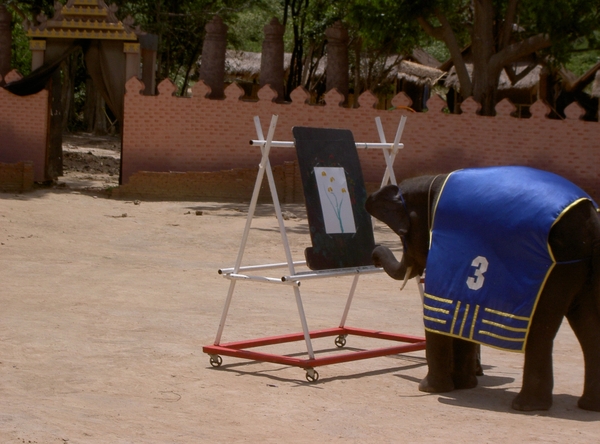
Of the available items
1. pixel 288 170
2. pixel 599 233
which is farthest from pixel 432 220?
pixel 288 170

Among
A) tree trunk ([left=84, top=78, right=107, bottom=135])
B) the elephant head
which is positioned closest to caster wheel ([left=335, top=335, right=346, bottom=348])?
the elephant head

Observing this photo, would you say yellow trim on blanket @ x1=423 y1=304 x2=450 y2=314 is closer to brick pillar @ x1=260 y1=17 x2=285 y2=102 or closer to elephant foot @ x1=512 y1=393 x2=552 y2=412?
elephant foot @ x1=512 y1=393 x2=552 y2=412

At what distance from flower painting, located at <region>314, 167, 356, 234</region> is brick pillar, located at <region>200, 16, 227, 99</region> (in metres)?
11.9

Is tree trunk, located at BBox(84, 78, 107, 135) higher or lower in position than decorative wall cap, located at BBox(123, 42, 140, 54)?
lower

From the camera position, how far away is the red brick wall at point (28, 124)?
17.3 metres

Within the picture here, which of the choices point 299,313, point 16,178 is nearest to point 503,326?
point 299,313

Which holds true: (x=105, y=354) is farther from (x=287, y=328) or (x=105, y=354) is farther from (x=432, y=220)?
(x=432, y=220)

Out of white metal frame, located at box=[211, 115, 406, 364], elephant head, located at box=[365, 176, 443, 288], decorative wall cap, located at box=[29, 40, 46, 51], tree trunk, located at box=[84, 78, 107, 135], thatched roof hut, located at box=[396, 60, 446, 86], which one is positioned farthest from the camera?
tree trunk, located at box=[84, 78, 107, 135]

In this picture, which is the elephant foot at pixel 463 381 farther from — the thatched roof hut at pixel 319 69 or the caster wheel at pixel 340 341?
the thatched roof hut at pixel 319 69

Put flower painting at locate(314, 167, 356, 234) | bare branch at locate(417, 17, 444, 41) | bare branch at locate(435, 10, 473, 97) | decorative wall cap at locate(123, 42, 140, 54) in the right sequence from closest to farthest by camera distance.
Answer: flower painting at locate(314, 167, 356, 234), decorative wall cap at locate(123, 42, 140, 54), bare branch at locate(417, 17, 444, 41), bare branch at locate(435, 10, 473, 97)

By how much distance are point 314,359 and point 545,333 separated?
1456 millimetres

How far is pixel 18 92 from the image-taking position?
56.9 ft

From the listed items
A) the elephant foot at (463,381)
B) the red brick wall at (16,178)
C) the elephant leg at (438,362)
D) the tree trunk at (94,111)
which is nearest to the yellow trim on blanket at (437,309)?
the elephant leg at (438,362)

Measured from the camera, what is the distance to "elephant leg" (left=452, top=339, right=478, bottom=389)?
18.5 feet
